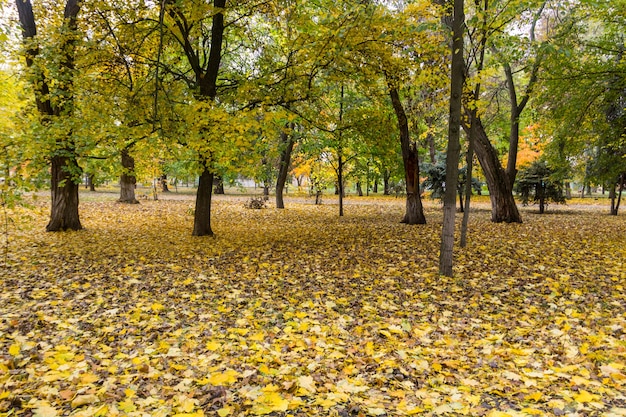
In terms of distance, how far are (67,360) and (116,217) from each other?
11.9 m

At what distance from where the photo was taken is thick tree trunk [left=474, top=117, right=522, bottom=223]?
12.9 metres

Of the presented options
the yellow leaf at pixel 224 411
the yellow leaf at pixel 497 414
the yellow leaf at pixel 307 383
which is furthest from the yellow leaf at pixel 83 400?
the yellow leaf at pixel 497 414

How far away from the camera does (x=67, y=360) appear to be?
3.44 meters

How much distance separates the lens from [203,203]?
10031 millimetres

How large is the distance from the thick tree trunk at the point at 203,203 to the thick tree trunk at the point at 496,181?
9135mm

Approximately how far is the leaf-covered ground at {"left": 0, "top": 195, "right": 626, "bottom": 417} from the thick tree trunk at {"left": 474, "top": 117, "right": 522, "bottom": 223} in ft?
15.4

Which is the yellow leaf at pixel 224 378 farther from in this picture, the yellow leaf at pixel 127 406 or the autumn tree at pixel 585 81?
the autumn tree at pixel 585 81

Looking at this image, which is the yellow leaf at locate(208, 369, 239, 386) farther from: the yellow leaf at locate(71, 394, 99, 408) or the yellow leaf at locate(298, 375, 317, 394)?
the yellow leaf at locate(71, 394, 99, 408)

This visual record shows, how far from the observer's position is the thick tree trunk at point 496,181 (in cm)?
1295

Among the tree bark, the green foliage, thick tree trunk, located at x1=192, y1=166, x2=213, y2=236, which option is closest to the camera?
the tree bark

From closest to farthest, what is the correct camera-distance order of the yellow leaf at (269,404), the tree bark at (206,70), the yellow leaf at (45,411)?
the yellow leaf at (45,411), the yellow leaf at (269,404), the tree bark at (206,70)

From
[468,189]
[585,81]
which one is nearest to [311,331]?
[468,189]

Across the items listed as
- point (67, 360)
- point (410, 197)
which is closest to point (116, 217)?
point (410, 197)

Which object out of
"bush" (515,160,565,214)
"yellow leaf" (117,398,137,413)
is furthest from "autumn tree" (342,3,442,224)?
"bush" (515,160,565,214)
